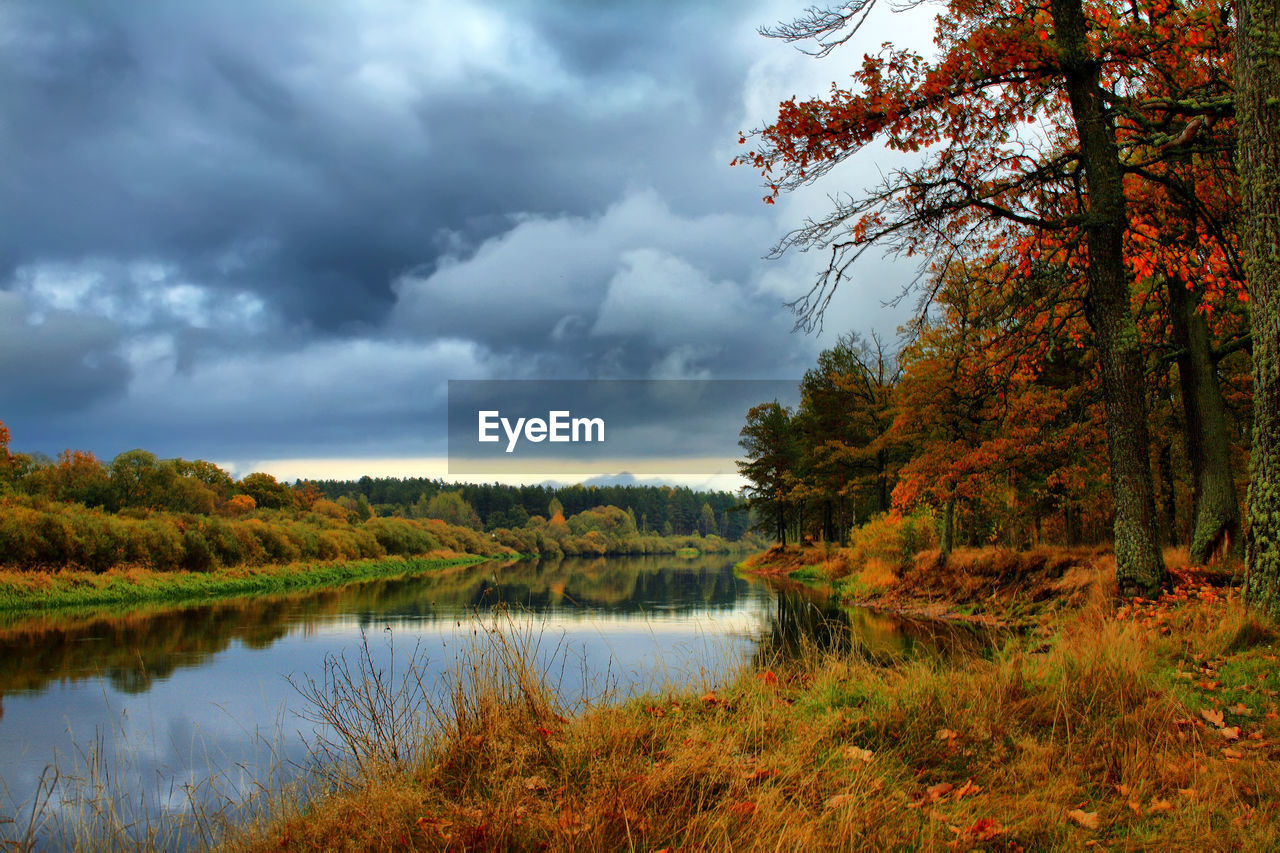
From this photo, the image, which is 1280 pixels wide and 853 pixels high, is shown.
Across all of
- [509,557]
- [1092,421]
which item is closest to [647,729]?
[1092,421]

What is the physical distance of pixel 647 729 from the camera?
5.03 meters

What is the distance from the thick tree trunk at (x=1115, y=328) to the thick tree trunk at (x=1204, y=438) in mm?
3420

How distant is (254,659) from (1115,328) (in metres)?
16.3

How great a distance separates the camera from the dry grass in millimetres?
3445

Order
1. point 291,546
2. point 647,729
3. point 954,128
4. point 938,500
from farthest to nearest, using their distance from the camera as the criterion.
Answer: point 291,546 → point 938,500 → point 954,128 → point 647,729

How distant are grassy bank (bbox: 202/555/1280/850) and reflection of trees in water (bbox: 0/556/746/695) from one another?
91.5 inches

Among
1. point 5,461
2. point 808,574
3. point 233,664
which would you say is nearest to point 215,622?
point 233,664

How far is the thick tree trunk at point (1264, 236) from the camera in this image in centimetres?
634

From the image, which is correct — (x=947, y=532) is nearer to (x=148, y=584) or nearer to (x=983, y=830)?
(x=983, y=830)

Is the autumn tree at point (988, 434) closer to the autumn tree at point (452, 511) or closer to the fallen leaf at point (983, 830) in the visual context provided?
the fallen leaf at point (983, 830)

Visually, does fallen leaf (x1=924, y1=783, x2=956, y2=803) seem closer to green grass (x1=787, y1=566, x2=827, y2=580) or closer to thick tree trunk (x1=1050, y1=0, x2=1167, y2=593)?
thick tree trunk (x1=1050, y1=0, x2=1167, y2=593)

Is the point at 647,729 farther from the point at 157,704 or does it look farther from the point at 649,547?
the point at 649,547

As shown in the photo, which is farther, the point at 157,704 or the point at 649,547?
the point at 649,547

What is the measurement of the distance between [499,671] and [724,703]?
5.65 ft
